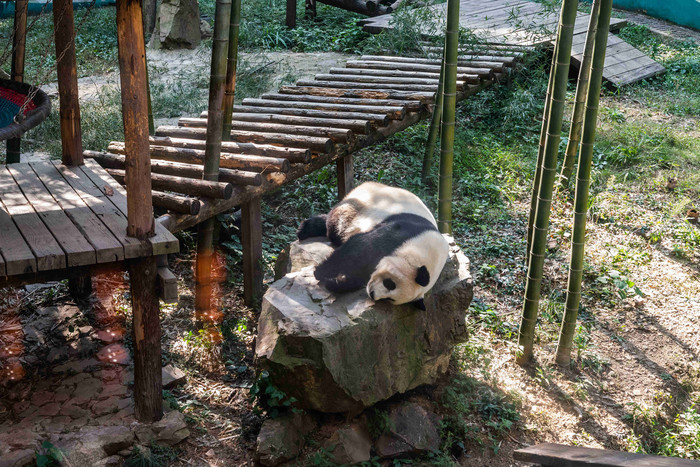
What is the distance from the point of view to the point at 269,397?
413 cm

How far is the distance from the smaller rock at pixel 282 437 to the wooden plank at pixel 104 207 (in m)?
1.27

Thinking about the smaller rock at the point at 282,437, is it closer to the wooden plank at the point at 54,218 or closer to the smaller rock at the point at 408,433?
the smaller rock at the point at 408,433

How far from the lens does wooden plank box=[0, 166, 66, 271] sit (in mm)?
3406

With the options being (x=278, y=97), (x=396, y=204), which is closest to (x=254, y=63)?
(x=278, y=97)

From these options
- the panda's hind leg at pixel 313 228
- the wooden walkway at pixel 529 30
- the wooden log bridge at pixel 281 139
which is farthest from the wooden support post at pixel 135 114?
the wooden walkway at pixel 529 30

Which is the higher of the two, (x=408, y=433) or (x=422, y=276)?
(x=422, y=276)

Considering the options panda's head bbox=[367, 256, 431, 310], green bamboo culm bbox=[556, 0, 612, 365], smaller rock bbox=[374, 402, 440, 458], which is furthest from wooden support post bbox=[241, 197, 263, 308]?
green bamboo culm bbox=[556, 0, 612, 365]

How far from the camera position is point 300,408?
4.06 metres

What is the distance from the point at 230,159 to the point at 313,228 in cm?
90

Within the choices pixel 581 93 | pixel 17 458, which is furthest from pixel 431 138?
pixel 17 458

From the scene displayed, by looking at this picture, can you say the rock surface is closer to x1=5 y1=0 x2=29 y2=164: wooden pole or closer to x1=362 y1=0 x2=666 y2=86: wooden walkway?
x1=362 y1=0 x2=666 y2=86: wooden walkway

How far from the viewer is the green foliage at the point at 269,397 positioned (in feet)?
13.1

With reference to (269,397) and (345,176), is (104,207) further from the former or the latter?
(345,176)

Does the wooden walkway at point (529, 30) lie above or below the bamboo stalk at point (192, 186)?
above
